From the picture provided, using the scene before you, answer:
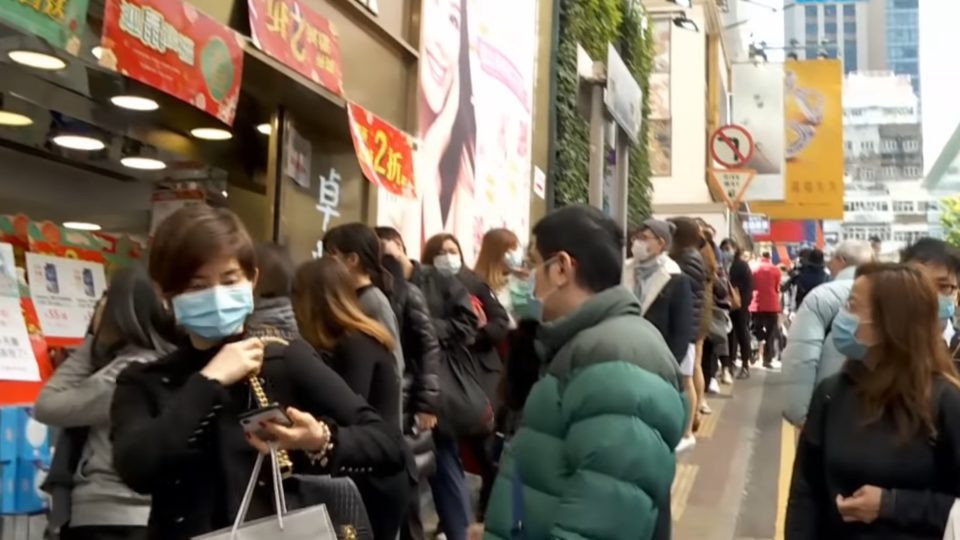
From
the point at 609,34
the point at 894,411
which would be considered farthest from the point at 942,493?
the point at 609,34

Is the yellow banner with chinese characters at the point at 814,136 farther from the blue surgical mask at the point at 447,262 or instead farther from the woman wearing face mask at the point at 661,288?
the blue surgical mask at the point at 447,262

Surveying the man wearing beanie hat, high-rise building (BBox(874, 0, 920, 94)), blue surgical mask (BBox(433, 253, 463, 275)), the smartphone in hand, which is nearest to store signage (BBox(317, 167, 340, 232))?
blue surgical mask (BBox(433, 253, 463, 275))

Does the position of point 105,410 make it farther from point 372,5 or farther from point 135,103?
point 372,5

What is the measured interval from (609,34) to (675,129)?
37.8 ft

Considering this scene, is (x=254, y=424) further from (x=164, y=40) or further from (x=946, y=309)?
(x=946, y=309)

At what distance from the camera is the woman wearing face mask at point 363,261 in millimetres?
4570

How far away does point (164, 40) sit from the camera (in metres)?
4.99

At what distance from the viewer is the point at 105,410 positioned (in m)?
3.55

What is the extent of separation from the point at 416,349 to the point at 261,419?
10.1 feet

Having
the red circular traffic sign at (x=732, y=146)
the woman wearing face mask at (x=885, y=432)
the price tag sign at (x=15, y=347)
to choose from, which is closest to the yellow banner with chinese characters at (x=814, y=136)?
the red circular traffic sign at (x=732, y=146)

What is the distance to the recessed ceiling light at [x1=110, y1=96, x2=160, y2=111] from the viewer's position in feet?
20.6

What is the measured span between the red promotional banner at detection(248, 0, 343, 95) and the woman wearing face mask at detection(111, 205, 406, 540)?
13.5ft

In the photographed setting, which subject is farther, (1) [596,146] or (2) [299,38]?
(1) [596,146]

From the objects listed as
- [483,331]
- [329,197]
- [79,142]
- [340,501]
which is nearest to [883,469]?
[340,501]
